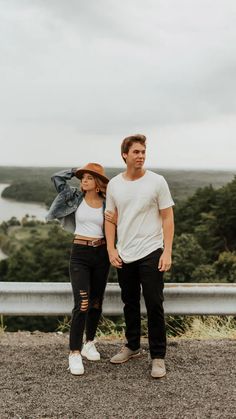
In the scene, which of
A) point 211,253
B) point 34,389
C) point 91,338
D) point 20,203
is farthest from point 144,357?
point 20,203

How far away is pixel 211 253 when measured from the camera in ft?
145

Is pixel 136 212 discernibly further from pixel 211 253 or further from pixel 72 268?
pixel 211 253

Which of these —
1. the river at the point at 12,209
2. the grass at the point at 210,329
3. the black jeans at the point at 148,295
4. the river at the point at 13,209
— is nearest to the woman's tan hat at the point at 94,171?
the black jeans at the point at 148,295

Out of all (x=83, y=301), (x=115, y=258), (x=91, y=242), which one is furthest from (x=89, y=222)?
(x=83, y=301)

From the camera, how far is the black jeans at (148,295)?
4.13m

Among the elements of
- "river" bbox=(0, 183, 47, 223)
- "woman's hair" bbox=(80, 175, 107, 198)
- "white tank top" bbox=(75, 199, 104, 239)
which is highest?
"woman's hair" bbox=(80, 175, 107, 198)

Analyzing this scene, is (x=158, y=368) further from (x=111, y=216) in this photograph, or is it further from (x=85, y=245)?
(x=111, y=216)

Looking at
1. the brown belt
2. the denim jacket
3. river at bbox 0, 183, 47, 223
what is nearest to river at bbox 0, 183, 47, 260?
river at bbox 0, 183, 47, 223

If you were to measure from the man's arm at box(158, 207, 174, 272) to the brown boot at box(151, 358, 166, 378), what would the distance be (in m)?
0.67

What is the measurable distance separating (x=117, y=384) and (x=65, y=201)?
4.85ft

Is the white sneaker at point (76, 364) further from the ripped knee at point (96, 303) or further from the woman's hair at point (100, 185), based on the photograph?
the woman's hair at point (100, 185)

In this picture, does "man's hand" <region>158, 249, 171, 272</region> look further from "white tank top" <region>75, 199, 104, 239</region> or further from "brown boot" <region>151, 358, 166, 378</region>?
"brown boot" <region>151, 358, 166, 378</region>

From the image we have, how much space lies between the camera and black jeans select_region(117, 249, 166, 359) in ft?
13.5

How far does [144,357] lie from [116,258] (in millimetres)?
885
